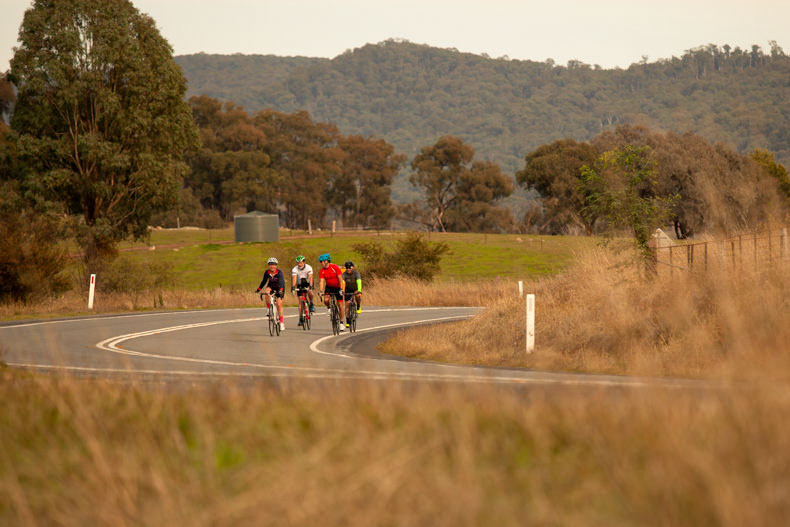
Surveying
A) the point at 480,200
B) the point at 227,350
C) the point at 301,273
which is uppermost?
the point at 480,200

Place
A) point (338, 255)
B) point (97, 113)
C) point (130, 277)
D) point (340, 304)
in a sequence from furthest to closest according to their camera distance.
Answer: point (338, 255), point (130, 277), point (97, 113), point (340, 304)

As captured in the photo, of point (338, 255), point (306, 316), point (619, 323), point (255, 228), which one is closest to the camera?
point (619, 323)

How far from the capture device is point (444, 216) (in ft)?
Result: 369

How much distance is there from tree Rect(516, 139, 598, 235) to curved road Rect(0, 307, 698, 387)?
215 ft

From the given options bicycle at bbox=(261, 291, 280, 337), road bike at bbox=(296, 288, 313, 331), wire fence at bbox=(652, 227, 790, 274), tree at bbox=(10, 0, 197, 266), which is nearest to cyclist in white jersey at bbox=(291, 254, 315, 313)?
road bike at bbox=(296, 288, 313, 331)

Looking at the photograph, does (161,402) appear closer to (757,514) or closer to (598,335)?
(757,514)

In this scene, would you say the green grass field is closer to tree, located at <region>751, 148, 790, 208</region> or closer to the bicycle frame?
tree, located at <region>751, 148, 790, 208</region>

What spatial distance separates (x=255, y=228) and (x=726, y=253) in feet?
226

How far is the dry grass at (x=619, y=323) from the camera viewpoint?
13227 mm

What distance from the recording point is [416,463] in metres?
4.67

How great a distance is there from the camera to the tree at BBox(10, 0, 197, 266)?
41.1 meters

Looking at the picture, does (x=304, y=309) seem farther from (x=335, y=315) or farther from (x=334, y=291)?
(x=334, y=291)

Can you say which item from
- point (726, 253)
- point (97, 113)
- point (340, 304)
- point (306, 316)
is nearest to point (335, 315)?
point (340, 304)

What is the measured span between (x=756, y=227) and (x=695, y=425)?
14.1 m
